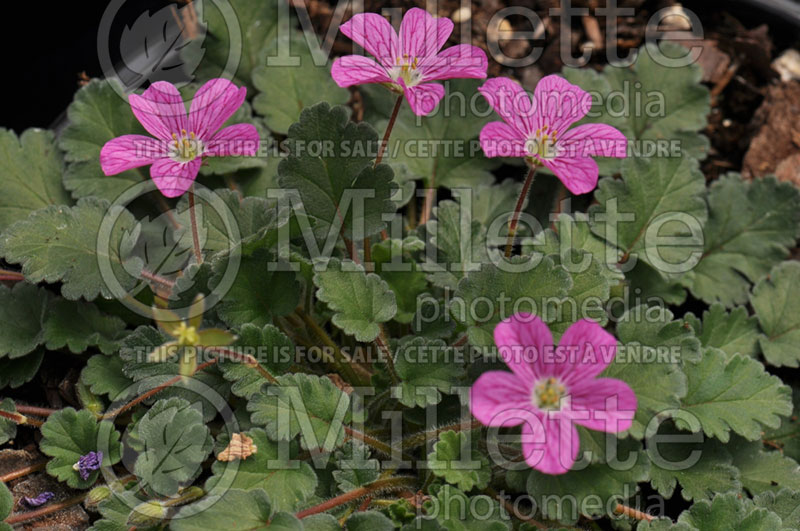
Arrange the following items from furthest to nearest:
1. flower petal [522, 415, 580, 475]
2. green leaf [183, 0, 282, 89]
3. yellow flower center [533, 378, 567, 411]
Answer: green leaf [183, 0, 282, 89], yellow flower center [533, 378, 567, 411], flower petal [522, 415, 580, 475]

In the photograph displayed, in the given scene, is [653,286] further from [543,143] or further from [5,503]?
[5,503]

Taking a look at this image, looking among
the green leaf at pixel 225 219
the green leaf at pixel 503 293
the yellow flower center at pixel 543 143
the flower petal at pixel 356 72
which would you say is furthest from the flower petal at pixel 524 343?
the green leaf at pixel 225 219

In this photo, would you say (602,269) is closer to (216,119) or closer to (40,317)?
(216,119)

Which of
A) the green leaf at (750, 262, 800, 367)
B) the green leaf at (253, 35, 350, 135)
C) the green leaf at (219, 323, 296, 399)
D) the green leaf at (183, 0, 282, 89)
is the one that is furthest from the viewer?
the green leaf at (183, 0, 282, 89)

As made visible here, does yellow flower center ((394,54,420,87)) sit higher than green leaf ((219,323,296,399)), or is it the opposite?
yellow flower center ((394,54,420,87))

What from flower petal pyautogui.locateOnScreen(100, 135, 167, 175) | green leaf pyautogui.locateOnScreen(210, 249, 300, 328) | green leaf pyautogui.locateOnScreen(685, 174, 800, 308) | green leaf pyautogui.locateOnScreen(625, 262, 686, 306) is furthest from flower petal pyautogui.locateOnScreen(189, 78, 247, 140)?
green leaf pyautogui.locateOnScreen(685, 174, 800, 308)

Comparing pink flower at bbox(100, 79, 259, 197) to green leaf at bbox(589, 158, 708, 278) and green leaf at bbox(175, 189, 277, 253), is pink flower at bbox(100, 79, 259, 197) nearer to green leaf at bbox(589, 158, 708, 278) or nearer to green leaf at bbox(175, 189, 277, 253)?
green leaf at bbox(175, 189, 277, 253)
